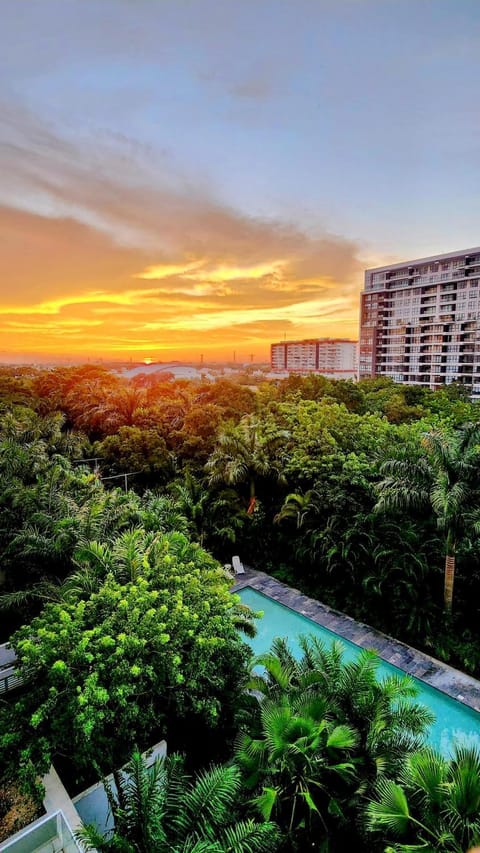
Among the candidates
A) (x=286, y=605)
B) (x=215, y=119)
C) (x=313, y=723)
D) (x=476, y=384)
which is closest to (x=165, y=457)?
(x=286, y=605)

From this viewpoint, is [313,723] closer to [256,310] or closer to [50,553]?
[50,553]

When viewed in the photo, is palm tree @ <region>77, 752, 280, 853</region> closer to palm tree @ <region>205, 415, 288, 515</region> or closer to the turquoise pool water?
the turquoise pool water

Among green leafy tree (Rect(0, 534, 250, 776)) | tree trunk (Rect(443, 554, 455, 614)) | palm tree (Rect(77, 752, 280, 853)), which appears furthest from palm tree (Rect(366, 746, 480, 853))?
tree trunk (Rect(443, 554, 455, 614))

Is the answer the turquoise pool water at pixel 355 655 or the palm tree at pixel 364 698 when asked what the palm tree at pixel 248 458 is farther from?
the palm tree at pixel 364 698

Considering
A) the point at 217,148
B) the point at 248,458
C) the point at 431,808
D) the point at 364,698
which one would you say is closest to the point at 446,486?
the point at 364,698

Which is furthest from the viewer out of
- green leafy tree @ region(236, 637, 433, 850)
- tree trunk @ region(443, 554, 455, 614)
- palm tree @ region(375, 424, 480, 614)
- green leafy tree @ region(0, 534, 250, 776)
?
tree trunk @ region(443, 554, 455, 614)

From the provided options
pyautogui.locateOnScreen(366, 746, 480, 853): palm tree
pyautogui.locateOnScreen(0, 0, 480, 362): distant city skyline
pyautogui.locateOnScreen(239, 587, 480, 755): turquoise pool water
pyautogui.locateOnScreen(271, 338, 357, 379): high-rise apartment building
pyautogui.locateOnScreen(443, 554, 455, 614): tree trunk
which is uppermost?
pyautogui.locateOnScreen(0, 0, 480, 362): distant city skyline

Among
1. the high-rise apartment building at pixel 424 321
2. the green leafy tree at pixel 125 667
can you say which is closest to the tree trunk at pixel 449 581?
the green leafy tree at pixel 125 667

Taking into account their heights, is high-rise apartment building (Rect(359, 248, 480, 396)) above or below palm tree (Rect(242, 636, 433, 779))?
above
